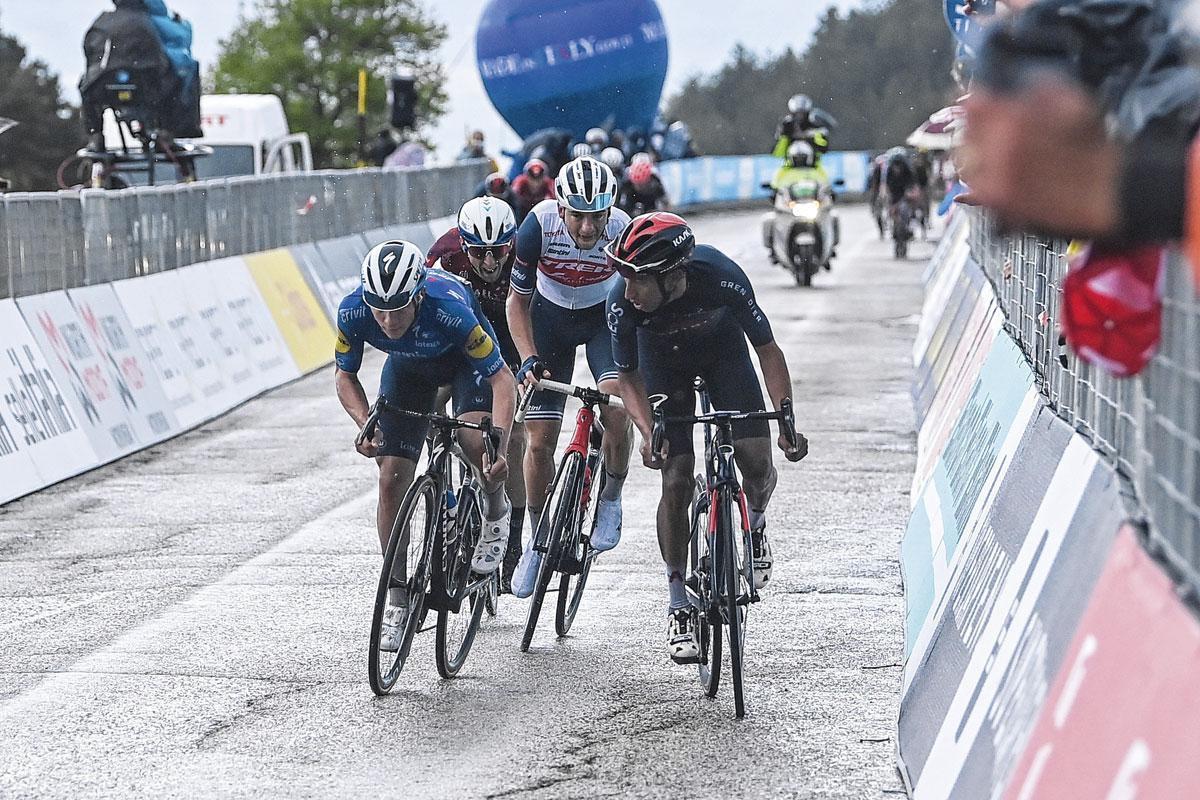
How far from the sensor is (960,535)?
22.2ft

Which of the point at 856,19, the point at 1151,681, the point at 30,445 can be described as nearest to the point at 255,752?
the point at 1151,681

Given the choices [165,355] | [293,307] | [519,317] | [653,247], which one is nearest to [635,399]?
[653,247]

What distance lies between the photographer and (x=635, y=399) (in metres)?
7.28

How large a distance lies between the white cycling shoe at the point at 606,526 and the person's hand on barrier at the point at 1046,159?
593cm

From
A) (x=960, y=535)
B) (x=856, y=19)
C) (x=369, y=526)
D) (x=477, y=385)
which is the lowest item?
(x=369, y=526)

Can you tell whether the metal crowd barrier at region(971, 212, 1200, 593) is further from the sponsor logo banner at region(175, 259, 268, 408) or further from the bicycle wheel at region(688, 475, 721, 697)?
the sponsor logo banner at region(175, 259, 268, 408)

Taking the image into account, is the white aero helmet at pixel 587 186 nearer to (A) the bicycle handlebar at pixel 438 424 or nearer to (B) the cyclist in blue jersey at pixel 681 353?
(B) the cyclist in blue jersey at pixel 681 353

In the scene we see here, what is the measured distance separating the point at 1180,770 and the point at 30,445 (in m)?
10.5

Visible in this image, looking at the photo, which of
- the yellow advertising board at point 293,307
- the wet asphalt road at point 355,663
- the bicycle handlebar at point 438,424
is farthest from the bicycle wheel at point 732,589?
the yellow advertising board at point 293,307

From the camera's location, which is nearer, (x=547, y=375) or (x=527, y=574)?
(x=527, y=574)

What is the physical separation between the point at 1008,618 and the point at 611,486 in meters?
3.75

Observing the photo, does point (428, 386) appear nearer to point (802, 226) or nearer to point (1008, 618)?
point (1008, 618)

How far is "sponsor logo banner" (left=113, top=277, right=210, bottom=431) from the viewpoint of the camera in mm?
14891

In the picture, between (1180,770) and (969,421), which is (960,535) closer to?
(969,421)
